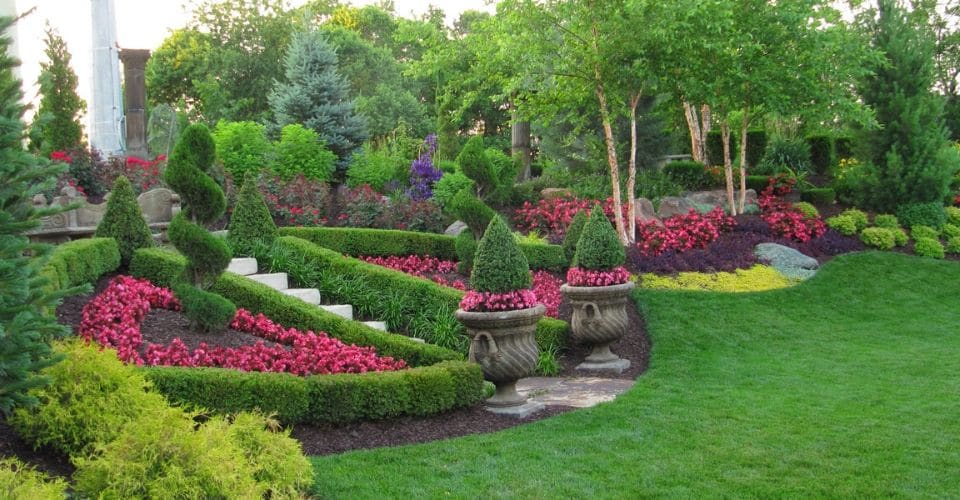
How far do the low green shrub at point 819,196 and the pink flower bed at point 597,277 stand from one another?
9337 mm

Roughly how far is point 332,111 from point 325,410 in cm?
1246

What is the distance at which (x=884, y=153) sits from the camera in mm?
16375

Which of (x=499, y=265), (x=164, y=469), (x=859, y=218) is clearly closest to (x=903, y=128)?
(x=859, y=218)

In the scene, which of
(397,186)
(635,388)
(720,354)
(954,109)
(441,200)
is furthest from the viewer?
(954,109)

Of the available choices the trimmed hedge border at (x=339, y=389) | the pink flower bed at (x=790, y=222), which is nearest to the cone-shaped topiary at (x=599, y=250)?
the trimmed hedge border at (x=339, y=389)

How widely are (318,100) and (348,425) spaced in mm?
12806

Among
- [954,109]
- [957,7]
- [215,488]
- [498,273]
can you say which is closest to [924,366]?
[498,273]

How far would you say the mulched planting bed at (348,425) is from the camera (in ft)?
19.2

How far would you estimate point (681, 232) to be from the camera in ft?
44.0

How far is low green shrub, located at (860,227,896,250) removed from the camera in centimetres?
1480

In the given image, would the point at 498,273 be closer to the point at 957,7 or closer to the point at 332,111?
the point at 332,111

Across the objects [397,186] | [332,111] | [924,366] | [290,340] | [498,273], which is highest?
[332,111]

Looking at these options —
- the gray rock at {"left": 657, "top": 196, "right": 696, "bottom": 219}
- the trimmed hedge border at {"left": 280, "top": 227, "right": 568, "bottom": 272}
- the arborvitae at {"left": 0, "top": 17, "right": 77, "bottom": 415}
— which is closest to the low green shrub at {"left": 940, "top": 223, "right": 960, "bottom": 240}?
the gray rock at {"left": 657, "top": 196, "right": 696, "bottom": 219}

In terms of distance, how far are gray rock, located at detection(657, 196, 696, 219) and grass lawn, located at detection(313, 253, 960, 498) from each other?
187 inches
